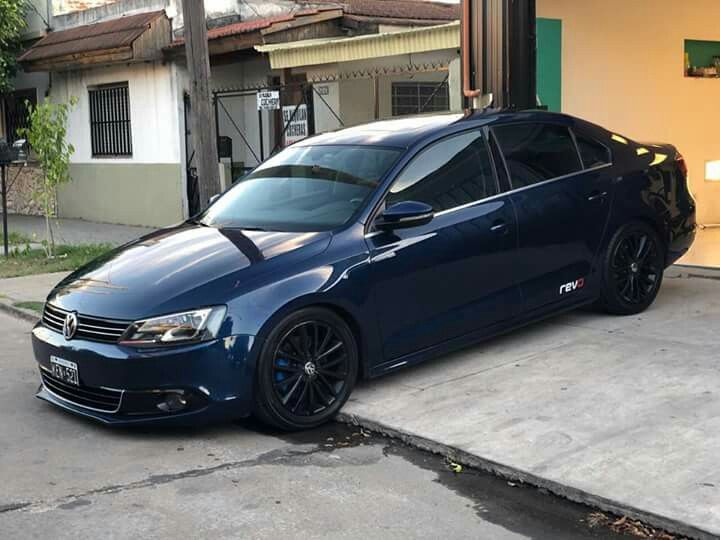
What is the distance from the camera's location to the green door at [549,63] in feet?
34.1

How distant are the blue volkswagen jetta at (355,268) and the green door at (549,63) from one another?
3154 mm

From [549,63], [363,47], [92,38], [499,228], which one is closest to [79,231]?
[92,38]

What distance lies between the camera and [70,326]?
5348 millimetres

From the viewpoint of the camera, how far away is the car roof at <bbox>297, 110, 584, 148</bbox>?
20.5 ft

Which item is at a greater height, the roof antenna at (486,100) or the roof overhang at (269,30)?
the roof overhang at (269,30)

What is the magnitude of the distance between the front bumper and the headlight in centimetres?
5

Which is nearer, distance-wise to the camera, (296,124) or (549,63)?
(549,63)

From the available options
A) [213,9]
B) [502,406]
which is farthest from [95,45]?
[502,406]

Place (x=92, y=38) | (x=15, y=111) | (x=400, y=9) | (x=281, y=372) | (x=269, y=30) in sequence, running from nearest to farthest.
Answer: (x=281, y=372), (x=269, y=30), (x=400, y=9), (x=92, y=38), (x=15, y=111)

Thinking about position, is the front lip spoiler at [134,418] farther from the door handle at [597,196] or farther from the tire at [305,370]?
the door handle at [597,196]

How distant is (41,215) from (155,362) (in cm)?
1665

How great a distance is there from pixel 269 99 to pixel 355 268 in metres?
7.45

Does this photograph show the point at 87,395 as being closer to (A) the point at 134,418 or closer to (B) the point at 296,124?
(A) the point at 134,418

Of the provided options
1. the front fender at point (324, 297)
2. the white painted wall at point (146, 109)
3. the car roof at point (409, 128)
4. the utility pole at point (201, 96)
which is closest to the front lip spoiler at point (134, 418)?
the front fender at point (324, 297)
